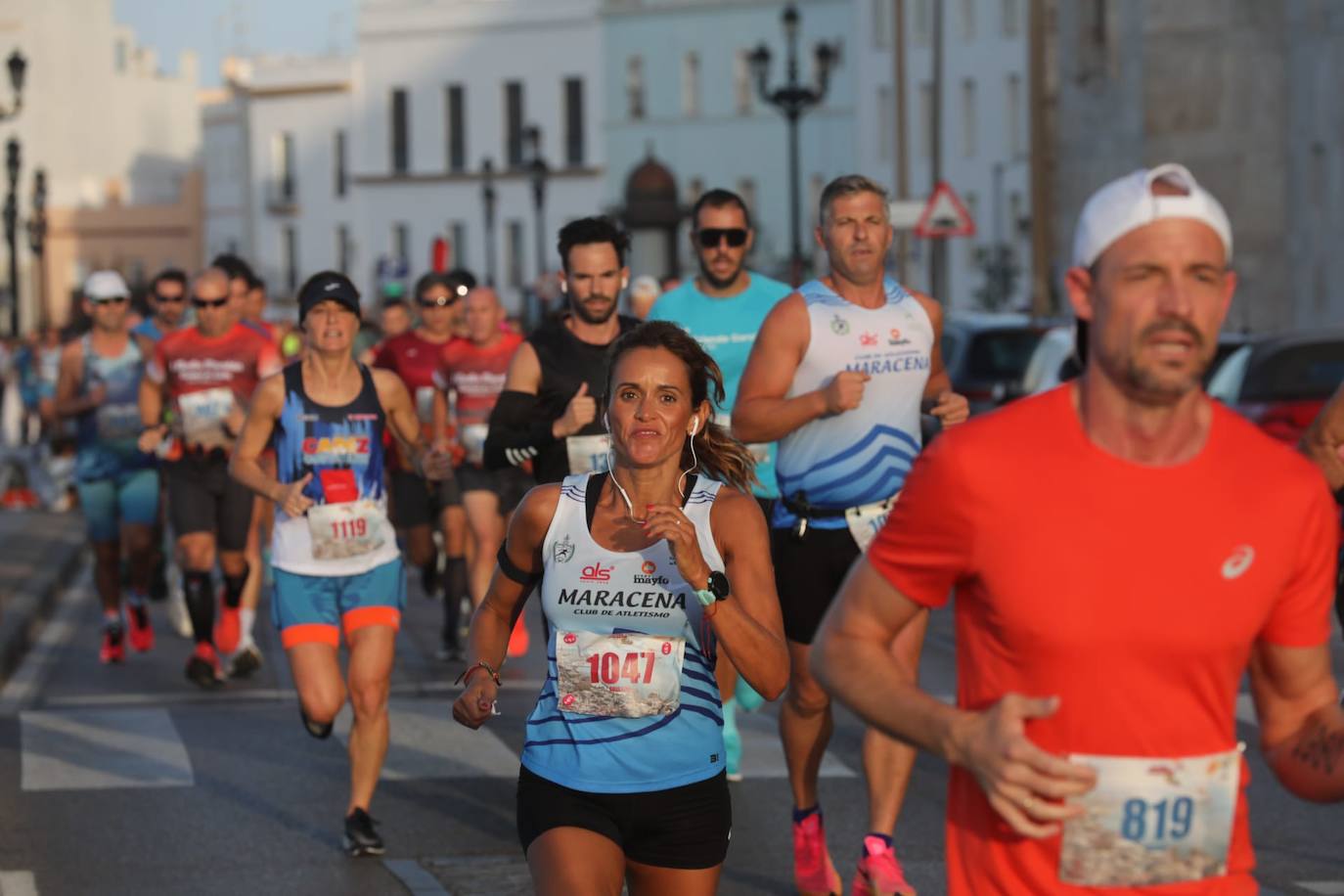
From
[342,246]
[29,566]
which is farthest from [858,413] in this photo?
[342,246]

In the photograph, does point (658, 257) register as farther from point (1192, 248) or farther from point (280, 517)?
point (1192, 248)

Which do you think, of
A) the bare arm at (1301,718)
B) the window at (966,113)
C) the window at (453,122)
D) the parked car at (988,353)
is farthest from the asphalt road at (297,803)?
the window at (453,122)

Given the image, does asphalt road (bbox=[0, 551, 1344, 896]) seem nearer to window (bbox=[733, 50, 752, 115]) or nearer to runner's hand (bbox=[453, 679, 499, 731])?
runner's hand (bbox=[453, 679, 499, 731])

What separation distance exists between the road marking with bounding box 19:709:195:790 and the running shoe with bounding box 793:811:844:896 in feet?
10.7

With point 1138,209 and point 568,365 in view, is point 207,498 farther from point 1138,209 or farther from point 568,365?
point 1138,209

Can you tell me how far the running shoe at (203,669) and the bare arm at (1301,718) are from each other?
9310 millimetres

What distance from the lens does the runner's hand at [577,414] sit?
8.29m

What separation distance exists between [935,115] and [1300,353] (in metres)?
25.8

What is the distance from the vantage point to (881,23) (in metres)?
67.5

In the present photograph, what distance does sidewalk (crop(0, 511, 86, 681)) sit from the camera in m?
14.9

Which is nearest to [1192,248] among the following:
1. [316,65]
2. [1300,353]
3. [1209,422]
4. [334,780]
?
[1209,422]

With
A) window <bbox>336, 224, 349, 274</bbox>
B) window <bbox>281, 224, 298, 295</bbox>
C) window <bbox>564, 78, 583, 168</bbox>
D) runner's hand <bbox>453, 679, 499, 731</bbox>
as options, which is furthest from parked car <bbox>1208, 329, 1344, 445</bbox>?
window <bbox>281, 224, 298, 295</bbox>

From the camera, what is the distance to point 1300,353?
16.6m

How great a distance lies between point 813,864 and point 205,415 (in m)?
6.22
